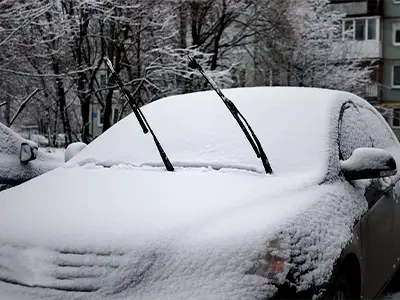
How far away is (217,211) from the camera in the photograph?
2.49 metres

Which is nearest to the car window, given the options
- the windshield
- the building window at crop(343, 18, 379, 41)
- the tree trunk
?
the windshield

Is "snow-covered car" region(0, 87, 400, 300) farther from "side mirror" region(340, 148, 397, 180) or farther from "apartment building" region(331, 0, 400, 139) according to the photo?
"apartment building" region(331, 0, 400, 139)

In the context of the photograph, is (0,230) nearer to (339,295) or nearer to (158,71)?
(339,295)

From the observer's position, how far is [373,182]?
3436mm

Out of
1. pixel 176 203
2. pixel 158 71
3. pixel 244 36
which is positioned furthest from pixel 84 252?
pixel 244 36

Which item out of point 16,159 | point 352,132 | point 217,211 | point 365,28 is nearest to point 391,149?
point 352,132

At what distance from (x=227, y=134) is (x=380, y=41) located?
34763 millimetres

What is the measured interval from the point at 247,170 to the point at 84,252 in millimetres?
1192

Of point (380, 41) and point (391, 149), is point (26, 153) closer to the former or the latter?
point (391, 149)

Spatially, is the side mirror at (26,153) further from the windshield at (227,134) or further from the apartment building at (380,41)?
the apartment building at (380,41)

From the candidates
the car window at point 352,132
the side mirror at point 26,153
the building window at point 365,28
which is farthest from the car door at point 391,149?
the building window at point 365,28

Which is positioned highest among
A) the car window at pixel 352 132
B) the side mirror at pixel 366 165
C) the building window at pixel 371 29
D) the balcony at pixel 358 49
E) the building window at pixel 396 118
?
the building window at pixel 371 29

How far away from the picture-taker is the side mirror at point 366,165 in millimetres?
3045

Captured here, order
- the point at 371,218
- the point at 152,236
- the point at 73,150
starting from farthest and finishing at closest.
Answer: the point at 73,150
the point at 371,218
the point at 152,236
